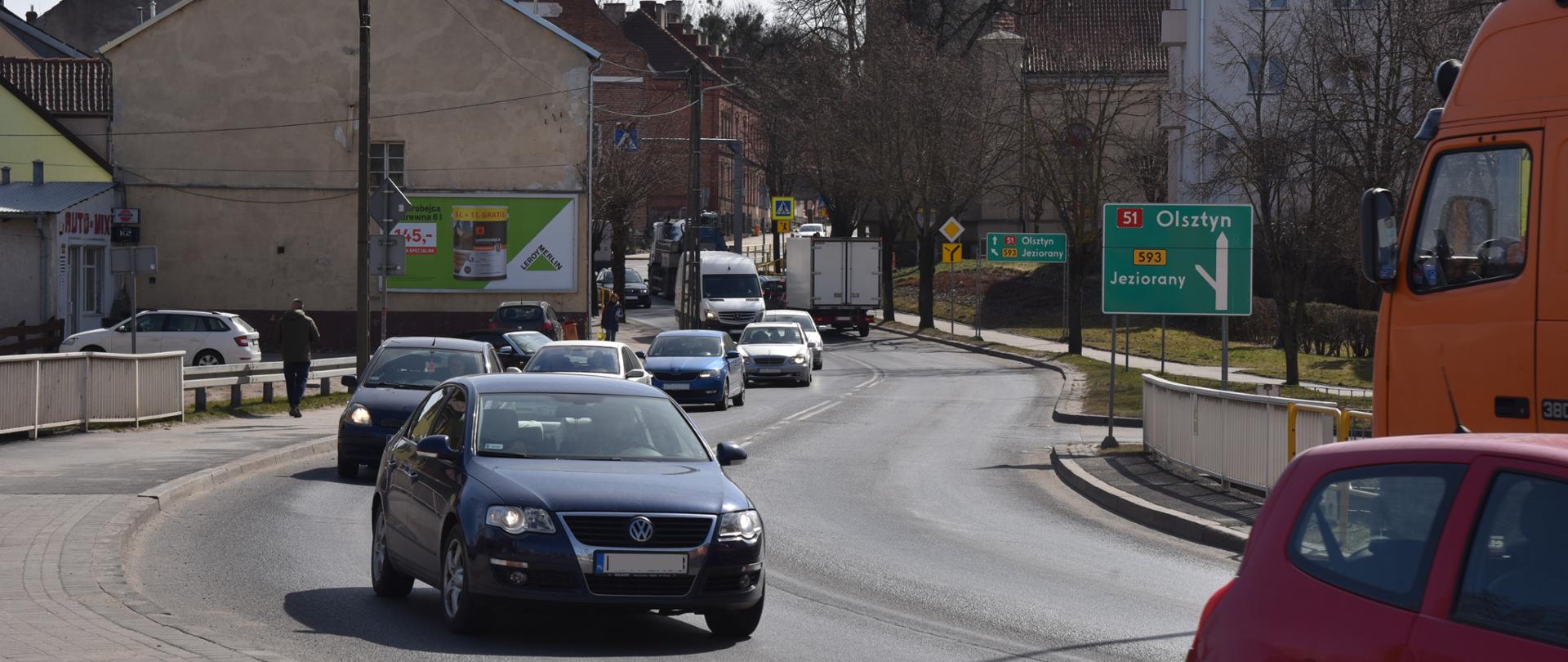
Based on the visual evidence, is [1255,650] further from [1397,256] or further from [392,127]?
[392,127]

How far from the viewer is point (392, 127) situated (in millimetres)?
47375

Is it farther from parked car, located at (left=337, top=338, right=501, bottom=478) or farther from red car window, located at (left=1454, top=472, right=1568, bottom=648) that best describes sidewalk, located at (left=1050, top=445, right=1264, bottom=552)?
red car window, located at (left=1454, top=472, right=1568, bottom=648)

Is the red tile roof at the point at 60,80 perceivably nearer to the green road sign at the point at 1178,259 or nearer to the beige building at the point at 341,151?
the beige building at the point at 341,151

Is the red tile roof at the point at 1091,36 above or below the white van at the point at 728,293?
above

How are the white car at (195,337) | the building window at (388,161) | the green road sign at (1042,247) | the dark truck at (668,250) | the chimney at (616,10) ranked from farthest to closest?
the chimney at (616,10)
the dark truck at (668,250)
the green road sign at (1042,247)
the building window at (388,161)
the white car at (195,337)

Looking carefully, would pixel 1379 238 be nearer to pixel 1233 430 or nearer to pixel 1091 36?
pixel 1233 430

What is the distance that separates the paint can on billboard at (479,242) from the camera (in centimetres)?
4684

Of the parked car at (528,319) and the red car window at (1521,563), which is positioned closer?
the red car window at (1521,563)

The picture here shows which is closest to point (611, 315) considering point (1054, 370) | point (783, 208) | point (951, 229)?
point (951, 229)

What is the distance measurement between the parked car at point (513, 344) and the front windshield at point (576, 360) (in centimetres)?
716

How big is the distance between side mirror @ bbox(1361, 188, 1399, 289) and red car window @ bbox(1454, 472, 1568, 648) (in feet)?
16.9

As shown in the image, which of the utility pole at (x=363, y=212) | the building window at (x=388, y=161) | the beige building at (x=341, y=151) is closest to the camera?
the utility pole at (x=363, y=212)

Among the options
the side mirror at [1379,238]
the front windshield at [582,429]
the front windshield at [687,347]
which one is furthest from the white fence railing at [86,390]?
the side mirror at [1379,238]

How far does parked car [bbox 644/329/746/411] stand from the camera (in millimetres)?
29750
